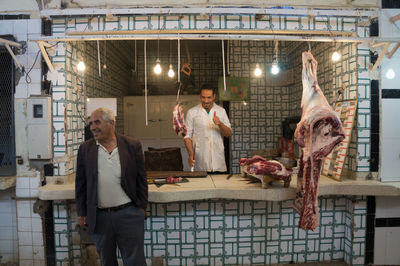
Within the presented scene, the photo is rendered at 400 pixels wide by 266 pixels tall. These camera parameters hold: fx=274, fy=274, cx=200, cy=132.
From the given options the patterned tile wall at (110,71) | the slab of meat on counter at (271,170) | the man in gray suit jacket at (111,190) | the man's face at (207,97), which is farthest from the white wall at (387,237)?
the patterned tile wall at (110,71)

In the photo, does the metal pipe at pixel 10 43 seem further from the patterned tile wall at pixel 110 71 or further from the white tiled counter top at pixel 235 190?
the white tiled counter top at pixel 235 190

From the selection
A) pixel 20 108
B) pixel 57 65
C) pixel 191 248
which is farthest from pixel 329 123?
pixel 20 108

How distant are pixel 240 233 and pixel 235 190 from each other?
2.83ft

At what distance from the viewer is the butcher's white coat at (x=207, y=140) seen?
440 centimetres

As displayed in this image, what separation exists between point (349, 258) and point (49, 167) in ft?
14.1

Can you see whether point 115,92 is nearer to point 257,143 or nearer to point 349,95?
point 257,143

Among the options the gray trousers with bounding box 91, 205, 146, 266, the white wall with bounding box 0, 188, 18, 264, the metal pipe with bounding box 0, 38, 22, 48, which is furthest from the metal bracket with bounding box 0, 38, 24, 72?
the gray trousers with bounding box 91, 205, 146, 266

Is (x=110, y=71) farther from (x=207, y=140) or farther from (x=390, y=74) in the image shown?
(x=390, y=74)

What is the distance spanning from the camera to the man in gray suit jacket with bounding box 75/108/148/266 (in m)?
2.76

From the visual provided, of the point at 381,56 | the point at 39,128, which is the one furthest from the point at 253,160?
the point at 39,128

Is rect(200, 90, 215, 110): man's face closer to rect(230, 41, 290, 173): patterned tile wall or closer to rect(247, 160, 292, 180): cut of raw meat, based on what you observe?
rect(247, 160, 292, 180): cut of raw meat

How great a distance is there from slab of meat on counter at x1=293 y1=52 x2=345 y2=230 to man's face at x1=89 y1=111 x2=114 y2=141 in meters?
2.07

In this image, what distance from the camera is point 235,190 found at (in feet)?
10.9

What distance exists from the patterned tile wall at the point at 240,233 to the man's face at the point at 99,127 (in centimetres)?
139
